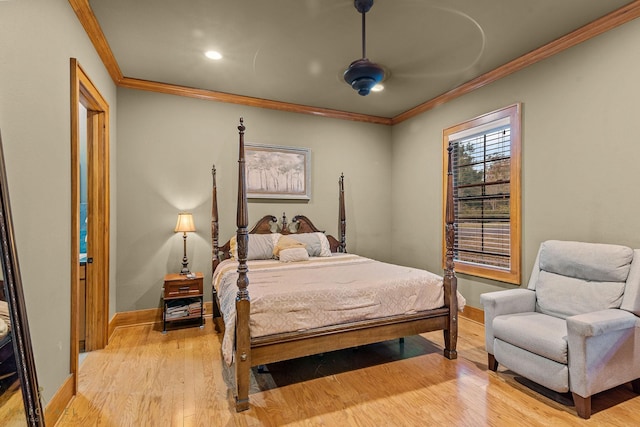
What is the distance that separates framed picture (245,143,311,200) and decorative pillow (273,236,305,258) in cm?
70

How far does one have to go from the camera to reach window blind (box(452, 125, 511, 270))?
364 centimetres

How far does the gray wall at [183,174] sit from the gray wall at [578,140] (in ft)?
6.80

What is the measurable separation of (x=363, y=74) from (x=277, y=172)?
2.13m

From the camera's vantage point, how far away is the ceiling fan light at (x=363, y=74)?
9.01 ft

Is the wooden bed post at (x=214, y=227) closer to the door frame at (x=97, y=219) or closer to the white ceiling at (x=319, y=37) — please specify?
the door frame at (x=97, y=219)

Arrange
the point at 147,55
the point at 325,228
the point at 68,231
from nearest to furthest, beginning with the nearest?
1. the point at 68,231
2. the point at 147,55
3. the point at 325,228

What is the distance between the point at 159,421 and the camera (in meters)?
2.08

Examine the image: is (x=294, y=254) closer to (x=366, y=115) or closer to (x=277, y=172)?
(x=277, y=172)

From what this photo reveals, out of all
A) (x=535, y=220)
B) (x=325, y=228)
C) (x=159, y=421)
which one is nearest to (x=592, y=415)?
(x=535, y=220)

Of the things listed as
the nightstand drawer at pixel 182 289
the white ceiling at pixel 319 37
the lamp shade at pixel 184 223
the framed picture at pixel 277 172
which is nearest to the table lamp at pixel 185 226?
the lamp shade at pixel 184 223

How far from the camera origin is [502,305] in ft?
8.88

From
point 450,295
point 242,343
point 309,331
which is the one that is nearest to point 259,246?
point 309,331

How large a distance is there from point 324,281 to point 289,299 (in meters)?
0.46

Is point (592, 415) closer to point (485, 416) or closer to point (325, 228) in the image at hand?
point (485, 416)
